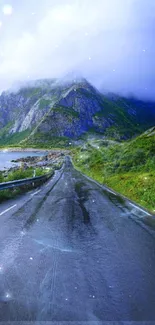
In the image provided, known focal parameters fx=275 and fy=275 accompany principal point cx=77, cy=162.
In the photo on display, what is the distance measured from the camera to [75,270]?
6461 millimetres

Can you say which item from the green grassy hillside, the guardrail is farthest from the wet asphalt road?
the guardrail

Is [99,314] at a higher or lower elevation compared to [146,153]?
lower

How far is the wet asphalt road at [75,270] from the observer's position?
4.84 meters

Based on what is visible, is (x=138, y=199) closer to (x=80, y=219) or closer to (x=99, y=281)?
(x=80, y=219)

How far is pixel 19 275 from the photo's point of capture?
20.2ft

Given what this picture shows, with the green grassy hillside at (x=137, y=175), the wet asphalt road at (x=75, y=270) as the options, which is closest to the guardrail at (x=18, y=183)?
the wet asphalt road at (x=75, y=270)

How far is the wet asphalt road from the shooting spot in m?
4.84

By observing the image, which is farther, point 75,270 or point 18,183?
point 18,183

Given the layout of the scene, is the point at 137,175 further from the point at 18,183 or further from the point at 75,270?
the point at 75,270

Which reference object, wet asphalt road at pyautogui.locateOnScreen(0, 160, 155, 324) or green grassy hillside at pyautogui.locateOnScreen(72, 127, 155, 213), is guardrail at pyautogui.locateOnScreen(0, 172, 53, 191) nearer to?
wet asphalt road at pyautogui.locateOnScreen(0, 160, 155, 324)

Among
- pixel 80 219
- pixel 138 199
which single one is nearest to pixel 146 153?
pixel 138 199

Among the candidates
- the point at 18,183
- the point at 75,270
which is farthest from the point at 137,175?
the point at 75,270

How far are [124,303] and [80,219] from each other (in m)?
6.94

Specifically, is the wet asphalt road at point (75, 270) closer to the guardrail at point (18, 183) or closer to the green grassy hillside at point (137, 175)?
the green grassy hillside at point (137, 175)
